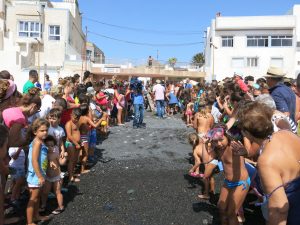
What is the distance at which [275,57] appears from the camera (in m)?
46.1

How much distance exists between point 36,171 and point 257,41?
147 feet

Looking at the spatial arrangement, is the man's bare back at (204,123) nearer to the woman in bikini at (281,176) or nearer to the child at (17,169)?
the child at (17,169)

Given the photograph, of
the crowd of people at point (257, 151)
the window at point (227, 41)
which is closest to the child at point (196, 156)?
the crowd of people at point (257, 151)

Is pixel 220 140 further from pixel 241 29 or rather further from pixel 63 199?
pixel 241 29

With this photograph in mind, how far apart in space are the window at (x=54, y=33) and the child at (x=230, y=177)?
138 feet

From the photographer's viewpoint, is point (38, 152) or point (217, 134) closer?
point (217, 134)

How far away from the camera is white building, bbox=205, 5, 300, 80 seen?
45.8 metres

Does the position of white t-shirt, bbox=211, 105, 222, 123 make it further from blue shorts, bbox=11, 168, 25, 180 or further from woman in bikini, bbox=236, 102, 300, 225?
woman in bikini, bbox=236, 102, 300, 225

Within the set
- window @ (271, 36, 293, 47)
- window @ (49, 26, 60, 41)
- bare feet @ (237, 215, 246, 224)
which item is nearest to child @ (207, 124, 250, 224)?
bare feet @ (237, 215, 246, 224)

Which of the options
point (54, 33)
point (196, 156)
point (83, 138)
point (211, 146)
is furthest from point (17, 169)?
point (54, 33)

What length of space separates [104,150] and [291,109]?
5.39 meters

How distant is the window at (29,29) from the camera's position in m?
43.8

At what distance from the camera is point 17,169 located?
5.52 metres

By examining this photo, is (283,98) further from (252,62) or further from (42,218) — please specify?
(252,62)
